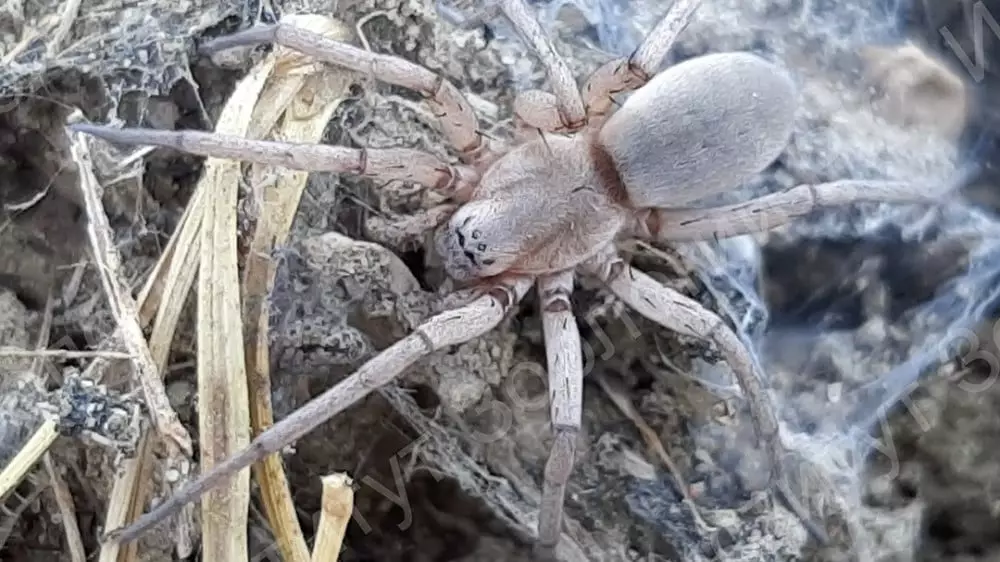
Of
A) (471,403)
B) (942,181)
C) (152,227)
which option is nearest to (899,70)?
(942,181)

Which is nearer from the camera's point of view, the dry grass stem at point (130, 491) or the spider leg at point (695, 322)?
the dry grass stem at point (130, 491)

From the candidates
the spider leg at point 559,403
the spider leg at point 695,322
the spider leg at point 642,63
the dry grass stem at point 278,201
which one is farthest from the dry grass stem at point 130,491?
the spider leg at point 642,63

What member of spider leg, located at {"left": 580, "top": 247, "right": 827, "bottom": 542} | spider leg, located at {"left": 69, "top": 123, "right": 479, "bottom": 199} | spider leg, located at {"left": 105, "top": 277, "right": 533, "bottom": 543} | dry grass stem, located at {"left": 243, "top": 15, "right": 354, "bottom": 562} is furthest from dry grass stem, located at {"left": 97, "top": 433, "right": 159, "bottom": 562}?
spider leg, located at {"left": 580, "top": 247, "right": 827, "bottom": 542}

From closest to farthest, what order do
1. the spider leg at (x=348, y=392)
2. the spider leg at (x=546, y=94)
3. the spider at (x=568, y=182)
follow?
the spider leg at (x=348, y=392) → the spider at (x=568, y=182) → the spider leg at (x=546, y=94)

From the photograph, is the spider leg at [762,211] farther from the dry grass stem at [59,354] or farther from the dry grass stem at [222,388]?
the dry grass stem at [59,354]

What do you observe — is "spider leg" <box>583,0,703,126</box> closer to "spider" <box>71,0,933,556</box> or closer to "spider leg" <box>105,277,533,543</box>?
"spider" <box>71,0,933,556</box>

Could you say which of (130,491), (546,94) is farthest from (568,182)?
(130,491)

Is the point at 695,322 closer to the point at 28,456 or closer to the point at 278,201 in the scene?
the point at 278,201

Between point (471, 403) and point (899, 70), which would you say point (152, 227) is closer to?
point (471, 403)
